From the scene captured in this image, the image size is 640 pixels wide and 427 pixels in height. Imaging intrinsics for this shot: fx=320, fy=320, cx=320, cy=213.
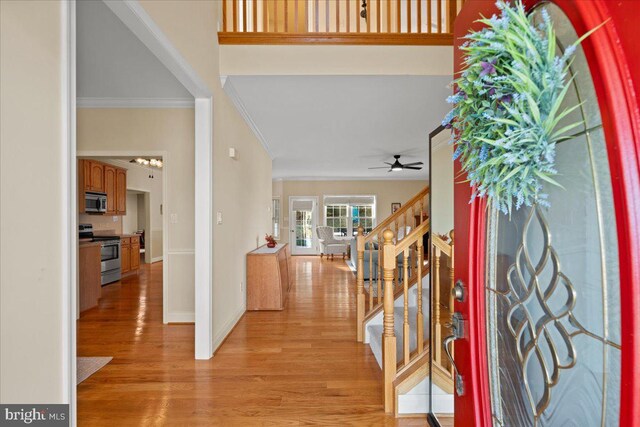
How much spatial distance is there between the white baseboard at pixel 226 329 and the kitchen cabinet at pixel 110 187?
3892 mm

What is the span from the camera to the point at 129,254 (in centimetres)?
652

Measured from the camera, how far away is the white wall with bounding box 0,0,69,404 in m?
1.00

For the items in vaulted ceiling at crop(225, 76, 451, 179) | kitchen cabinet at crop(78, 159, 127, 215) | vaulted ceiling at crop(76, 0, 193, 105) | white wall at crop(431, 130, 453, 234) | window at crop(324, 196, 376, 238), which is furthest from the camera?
window at crop(324, 196, 376, 238)

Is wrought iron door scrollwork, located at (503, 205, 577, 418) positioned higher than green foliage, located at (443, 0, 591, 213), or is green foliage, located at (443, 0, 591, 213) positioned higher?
green foliage, located at (443, 0, 591, 213)

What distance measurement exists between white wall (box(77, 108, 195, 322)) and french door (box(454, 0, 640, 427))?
134 inches

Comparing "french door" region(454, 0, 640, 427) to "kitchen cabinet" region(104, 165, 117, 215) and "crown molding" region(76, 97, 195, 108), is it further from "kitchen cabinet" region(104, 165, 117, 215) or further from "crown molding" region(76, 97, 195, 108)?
"kitchen cabinet" region(104, 165, 117, 215)

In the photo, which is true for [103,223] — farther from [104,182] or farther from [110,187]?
[104,182]

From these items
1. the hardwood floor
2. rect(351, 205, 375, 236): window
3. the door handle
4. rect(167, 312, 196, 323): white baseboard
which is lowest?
the hardwood floor

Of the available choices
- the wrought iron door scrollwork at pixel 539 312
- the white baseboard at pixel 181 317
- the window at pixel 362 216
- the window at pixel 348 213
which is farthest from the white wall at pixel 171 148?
the window at pixel 362 216

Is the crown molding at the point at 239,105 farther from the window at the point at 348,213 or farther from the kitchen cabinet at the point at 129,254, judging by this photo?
the window at the point at 348,213

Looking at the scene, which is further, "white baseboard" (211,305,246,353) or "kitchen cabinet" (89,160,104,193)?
"kitchen cabinet" (89,160,104,193)

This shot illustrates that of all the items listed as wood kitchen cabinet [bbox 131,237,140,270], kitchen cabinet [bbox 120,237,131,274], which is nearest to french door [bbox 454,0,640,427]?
kitchen cabinet [bbox 120,237,131,274]

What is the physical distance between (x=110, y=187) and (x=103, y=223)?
0.81 m

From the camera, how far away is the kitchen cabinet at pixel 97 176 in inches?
216
